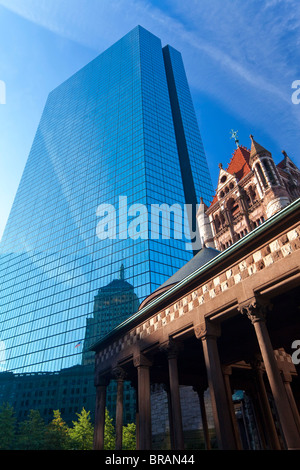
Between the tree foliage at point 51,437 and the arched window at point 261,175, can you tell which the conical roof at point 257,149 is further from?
the tree foliage at point 51,437

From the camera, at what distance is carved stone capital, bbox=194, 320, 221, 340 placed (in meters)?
12.9

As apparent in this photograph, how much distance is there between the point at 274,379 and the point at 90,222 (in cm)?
8353

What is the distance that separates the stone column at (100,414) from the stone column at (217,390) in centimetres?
1017

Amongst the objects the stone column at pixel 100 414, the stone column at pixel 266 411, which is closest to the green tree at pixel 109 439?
the stone column at pixel 100 414

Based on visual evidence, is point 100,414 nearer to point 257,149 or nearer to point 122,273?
point 257,149

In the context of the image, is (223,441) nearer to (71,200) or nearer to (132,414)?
(132,414)

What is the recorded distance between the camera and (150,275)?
2697 inches

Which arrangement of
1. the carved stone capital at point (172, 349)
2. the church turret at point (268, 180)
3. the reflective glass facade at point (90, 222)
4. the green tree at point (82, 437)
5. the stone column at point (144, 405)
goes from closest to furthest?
the stone column at point (144, 405)
the carved stone capital at point (172, 349)
the green tree at point (82, 437)
the church turret at point (268, 180)
the reflective glass facade at point (90, 222)

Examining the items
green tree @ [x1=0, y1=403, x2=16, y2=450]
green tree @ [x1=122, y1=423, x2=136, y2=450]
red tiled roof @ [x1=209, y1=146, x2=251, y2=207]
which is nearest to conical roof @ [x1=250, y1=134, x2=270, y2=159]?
red tiled roof @ [x1=209, y1=146, x2=251, y2=207]

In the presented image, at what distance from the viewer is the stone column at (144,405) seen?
14.4m

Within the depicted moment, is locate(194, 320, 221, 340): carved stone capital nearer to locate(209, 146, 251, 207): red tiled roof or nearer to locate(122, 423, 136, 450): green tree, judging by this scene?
locate(122, 423, 136, 450): green tree

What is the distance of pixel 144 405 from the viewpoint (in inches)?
598

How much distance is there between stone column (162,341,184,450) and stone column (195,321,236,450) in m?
2.37

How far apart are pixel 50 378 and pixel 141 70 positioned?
106364 mm
